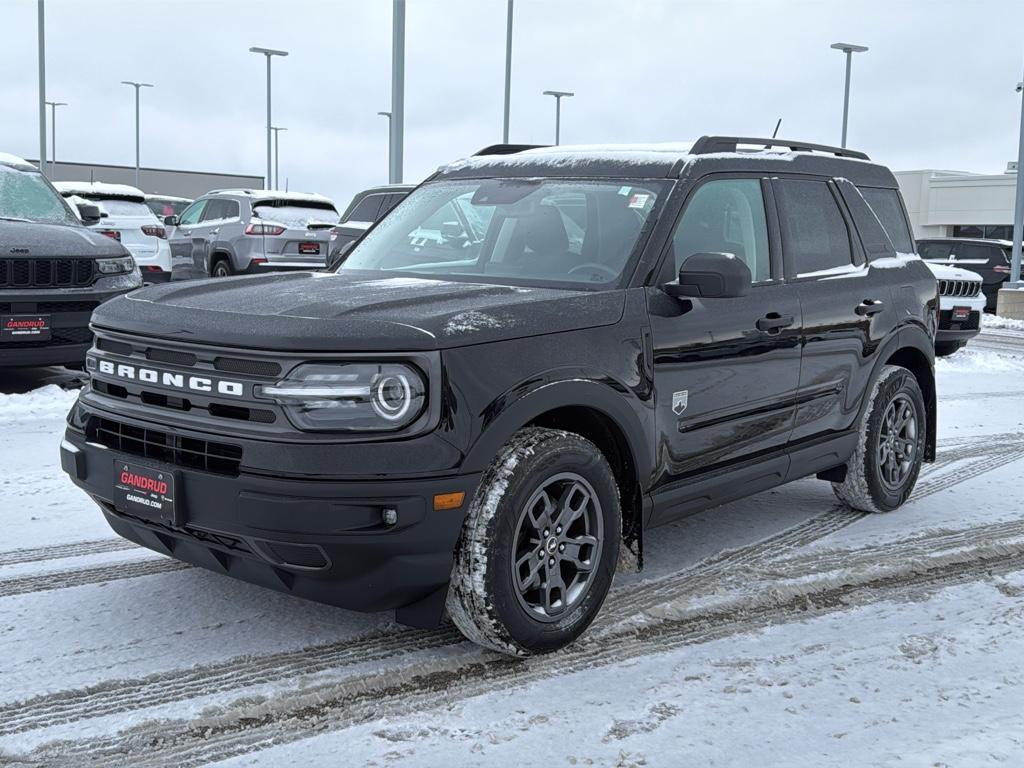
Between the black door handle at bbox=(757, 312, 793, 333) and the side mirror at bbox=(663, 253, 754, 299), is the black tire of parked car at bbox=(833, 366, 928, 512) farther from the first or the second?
the side mirror at bbox=(663, 253, 754, 299)

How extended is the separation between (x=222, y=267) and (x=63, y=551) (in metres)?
14.6

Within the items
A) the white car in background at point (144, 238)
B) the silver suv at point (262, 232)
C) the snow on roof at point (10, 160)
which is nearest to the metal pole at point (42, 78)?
the silver suv at point (262, 232)

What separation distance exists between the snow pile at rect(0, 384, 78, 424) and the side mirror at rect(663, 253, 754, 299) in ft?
19.0

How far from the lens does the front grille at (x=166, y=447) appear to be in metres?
3.73

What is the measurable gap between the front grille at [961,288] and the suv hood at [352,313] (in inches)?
439

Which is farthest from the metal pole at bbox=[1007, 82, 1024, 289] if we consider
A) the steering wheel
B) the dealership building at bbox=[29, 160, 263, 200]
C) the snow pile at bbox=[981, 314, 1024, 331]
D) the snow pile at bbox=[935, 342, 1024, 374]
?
the dealership building at bbox=[29, 160, 263, 200]

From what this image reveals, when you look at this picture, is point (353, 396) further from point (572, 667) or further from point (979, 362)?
point (979, 362)

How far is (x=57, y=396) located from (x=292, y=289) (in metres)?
5.78

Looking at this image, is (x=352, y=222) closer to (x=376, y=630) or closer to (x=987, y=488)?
(x=987, y=488)

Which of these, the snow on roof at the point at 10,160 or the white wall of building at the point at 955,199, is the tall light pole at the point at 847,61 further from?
the snow on roof at the point at 10,160

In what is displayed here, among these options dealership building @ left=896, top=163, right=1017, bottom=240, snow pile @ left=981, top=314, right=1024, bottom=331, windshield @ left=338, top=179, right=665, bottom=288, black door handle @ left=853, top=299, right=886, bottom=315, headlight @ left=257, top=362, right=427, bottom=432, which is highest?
dealership building @ left=896, top=163, right=1017, bottom=240

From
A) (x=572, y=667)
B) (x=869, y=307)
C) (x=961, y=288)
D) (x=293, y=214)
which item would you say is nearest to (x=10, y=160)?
(x=293, y=214)

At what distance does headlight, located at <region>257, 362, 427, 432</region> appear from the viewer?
3605 millimetres

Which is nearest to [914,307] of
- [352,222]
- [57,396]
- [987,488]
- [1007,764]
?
[987,488]
